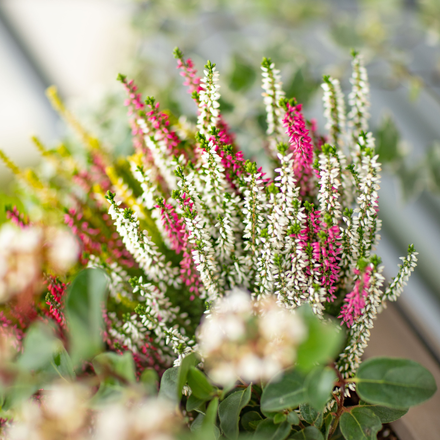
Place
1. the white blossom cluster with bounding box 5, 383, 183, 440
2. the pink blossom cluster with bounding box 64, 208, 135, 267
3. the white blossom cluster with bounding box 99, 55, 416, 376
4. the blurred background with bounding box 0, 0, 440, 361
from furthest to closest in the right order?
the blurred background with bounding box 0, 0, 440, 361, the pink blossom cluster with bounding box 64, 208, 135, 267, the white blossom cluster with bounding box 99, 55, 416, 376, the white blossom cluster with bounding box 5, 383, 183, 440

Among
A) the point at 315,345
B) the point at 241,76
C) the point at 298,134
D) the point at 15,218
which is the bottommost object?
the point at 15,218

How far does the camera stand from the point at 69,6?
4.72 ft

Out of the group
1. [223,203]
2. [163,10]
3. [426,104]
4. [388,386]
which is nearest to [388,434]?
[388,386]

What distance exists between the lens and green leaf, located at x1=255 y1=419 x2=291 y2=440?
0.26 metres

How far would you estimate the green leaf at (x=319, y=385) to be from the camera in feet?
0.70

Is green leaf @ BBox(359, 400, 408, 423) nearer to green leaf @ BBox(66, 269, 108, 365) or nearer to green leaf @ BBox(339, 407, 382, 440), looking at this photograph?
green leaf @ BBox(339, 407, 382, 440)

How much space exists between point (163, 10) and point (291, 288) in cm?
102

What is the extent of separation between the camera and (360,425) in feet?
0.89

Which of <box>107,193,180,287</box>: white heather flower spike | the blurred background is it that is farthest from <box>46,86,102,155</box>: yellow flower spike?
<box>107,193,180,287</box>: white heather flower spike

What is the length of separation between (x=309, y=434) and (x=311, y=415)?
1 cm

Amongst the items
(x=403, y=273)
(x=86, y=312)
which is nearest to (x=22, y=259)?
(x=86, y=312)

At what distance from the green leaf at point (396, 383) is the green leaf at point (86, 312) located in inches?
6.7

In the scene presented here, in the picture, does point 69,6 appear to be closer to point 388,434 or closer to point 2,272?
point 2,272

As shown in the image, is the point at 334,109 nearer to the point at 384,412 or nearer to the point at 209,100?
the point at 209,100
